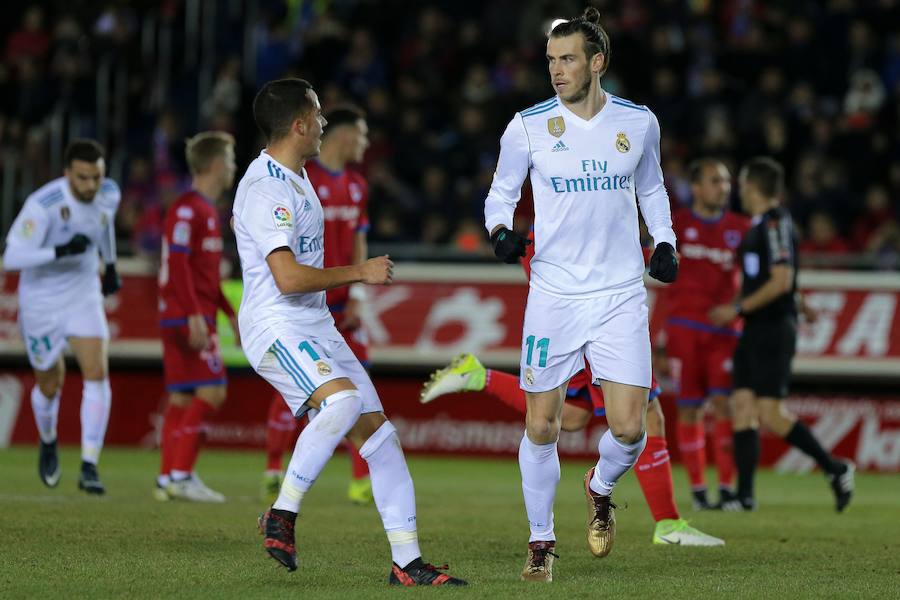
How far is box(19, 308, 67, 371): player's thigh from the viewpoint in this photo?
34.6 ft

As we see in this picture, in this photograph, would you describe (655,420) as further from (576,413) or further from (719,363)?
(719,363)

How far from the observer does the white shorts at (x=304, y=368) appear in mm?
6363

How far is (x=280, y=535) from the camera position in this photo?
6168mm

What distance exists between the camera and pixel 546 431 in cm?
669

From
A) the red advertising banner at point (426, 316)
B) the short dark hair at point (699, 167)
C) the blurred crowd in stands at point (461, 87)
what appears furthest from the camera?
the blurred crowd in stands at point (461, 87)

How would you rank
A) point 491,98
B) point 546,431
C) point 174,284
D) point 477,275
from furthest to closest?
point 491,98
point 477,275
point 174,284
point 546,431

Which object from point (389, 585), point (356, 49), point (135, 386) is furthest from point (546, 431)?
point (356, 49)

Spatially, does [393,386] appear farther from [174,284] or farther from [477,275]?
[174,284]

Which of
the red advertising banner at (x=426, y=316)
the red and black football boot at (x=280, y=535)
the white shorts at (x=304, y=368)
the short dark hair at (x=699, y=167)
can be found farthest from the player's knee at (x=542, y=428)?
the red advertising banner at (x=426, y=316)

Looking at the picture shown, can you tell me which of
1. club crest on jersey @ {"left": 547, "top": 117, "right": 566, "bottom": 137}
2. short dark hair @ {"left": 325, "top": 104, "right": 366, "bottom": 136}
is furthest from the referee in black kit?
club crest on jersey @ {"left": 547, "top": 117, "right": 566, "bottom": 137}

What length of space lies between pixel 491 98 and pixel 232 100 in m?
3.37

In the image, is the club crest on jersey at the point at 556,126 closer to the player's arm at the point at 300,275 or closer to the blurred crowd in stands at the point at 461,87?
the player's arm at the point at 300,275

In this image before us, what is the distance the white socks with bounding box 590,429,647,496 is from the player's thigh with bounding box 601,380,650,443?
49 millimetres

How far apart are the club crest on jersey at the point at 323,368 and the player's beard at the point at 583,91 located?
1.67 m
